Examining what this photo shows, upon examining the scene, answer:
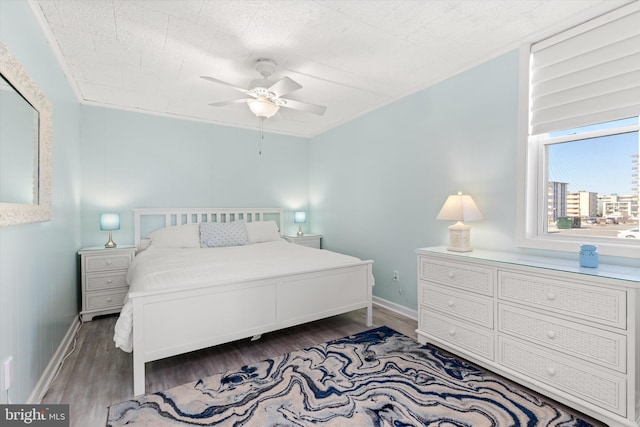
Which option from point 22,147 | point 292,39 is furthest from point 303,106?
point 22,147

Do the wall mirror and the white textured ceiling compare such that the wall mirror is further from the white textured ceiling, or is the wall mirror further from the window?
the window

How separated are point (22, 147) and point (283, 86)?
5.45 ft

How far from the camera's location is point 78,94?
3387 millimetres

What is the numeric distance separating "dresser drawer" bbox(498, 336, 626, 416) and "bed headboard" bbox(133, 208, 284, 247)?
3641mm

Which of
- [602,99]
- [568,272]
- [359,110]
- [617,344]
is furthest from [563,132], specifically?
[359,110]

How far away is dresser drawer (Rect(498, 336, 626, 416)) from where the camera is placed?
5.25ft

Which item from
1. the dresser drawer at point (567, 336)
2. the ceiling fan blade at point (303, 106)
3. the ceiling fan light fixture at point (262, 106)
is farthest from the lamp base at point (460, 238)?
the ceiling fan light fixture at point (262, 106)

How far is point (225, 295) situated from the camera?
2.35 m

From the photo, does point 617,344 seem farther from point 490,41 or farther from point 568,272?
point 490,41

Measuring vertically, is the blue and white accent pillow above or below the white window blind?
below

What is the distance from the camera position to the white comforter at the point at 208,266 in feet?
6.87

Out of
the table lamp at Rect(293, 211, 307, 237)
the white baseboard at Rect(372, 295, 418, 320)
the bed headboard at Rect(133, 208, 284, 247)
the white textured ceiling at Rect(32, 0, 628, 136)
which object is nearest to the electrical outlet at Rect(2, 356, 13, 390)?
the white textured ceiling at Rect(32, 0, 628, 136)

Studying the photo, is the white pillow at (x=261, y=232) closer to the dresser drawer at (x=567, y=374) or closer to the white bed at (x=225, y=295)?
the white bed at (x=225, y=295)

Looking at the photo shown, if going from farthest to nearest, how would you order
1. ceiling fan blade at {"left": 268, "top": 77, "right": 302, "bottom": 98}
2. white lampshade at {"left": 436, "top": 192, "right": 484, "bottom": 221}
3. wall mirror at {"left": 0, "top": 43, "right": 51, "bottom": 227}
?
1. white lampshade at {"left": 436, "top": 192, "right": 484, "bottom": 221}
2. ceiling fan blade at {"left": 268, "top": 77, "right": 302, "bottom": 98}
3. wall mirror at {"left": 0, "top": 43, "right": 51, "bottom": 227}
